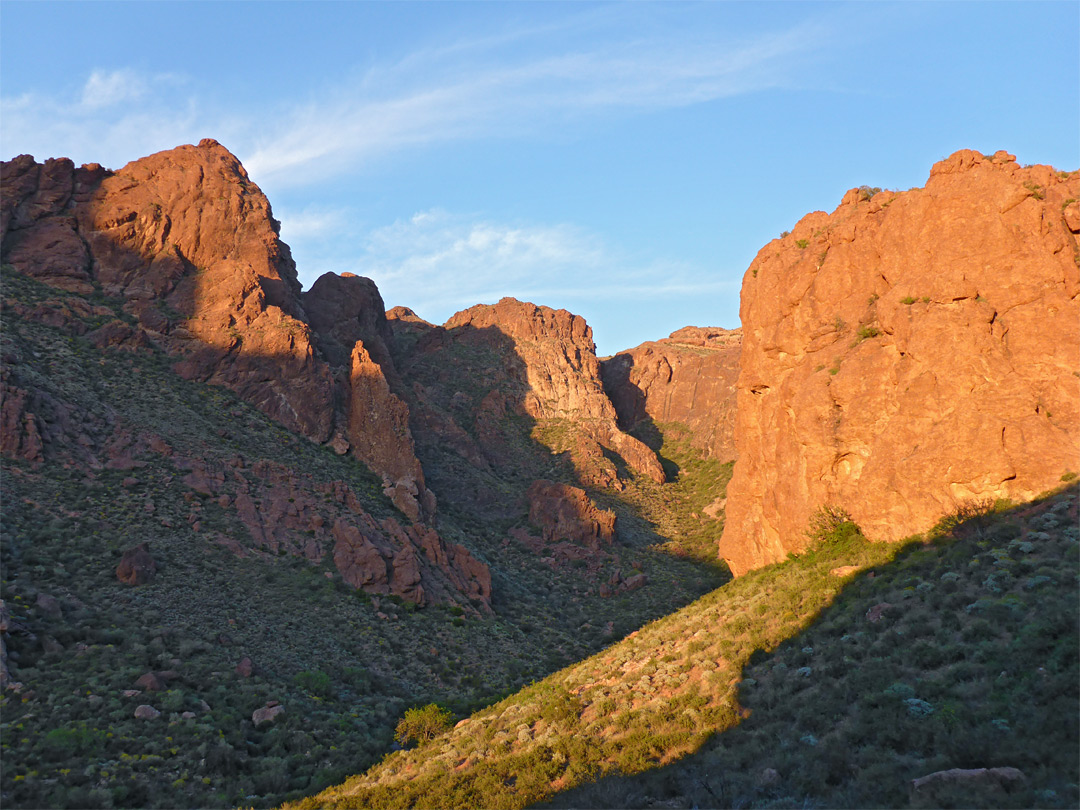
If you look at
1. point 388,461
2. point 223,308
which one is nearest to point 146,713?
point 388,461

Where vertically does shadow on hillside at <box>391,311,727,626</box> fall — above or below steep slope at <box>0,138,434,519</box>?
below

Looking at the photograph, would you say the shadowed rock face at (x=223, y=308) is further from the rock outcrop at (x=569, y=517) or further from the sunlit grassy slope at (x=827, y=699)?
the sunlit grassy slope at (x=827, y=699)

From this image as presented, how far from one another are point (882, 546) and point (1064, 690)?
11232 mm

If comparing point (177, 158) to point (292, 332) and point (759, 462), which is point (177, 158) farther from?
point (759, 462)

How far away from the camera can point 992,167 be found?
25734 mm

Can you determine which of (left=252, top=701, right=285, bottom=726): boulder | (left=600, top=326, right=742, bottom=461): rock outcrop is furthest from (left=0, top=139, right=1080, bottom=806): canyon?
(left=600, top=326, right=742, bottom=461): rock outcrop

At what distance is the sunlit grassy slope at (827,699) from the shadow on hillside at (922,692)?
5cm

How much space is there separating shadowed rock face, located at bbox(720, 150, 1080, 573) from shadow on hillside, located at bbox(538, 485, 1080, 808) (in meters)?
1.92

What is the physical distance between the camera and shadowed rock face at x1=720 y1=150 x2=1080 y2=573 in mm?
21703

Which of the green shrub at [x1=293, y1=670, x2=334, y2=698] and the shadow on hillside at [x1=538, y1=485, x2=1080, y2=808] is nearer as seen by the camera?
the shadow on hillside at [x1=538, y1=485, x2=1080, y2=808]

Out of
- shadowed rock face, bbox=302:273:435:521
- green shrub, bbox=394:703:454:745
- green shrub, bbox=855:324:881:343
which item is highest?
shadowed rock face, bbox=302:273:435:521

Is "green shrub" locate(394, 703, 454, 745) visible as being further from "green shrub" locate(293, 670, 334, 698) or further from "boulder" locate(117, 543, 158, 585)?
"boulder" locate(117, 543, 158, 585)

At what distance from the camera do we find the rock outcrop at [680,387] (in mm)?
92375

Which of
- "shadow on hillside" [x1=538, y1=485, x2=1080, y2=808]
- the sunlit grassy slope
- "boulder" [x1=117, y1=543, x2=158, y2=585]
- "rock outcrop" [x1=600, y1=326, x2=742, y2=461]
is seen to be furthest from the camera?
"rock outcrop" [x1=600, y1=326, x2=742, y2=461]
